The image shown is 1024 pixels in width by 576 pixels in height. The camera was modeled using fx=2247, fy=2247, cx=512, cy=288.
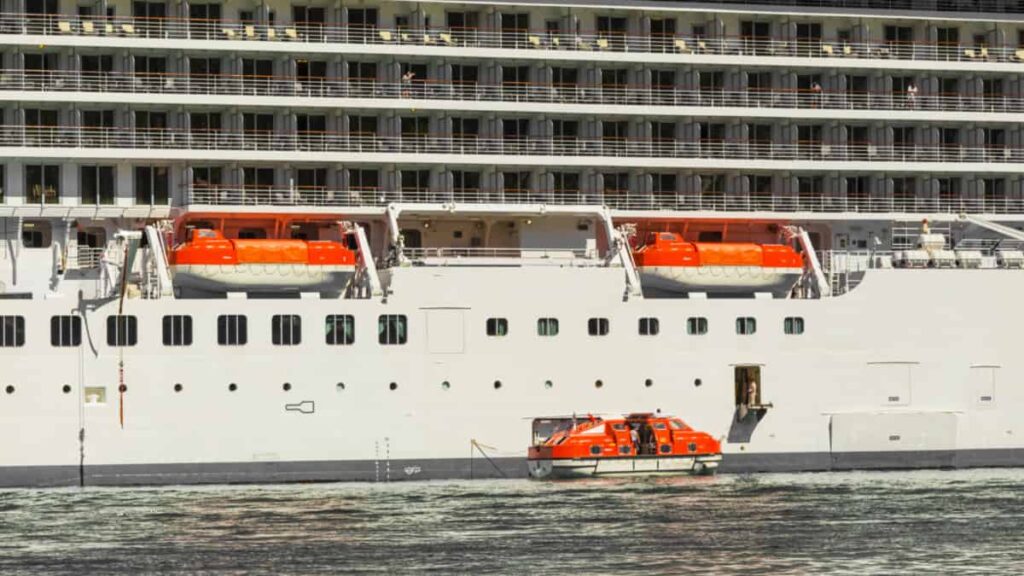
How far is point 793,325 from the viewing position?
191 ft

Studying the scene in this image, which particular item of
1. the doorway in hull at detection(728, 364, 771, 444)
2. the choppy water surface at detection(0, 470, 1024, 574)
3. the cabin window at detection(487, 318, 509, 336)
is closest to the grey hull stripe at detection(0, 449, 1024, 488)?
the doorway in hull at detection(728, 364, 771, 444)

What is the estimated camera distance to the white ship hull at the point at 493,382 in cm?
5431

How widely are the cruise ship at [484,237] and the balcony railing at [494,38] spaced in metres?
0.09

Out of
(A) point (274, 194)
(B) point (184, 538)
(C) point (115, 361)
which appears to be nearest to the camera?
(B) point (184, 538)

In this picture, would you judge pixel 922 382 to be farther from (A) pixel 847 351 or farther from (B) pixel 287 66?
(B) pixel 287 66

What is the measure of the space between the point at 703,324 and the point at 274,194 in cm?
1157

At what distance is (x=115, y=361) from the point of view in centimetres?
5444

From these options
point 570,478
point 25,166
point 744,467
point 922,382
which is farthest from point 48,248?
point 922,382

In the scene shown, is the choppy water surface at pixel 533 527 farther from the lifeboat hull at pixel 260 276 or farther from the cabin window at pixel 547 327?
the lifeboat hull at pixel 260 276

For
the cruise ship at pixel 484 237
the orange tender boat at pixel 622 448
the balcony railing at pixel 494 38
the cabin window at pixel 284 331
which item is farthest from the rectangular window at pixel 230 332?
the balcony railing at pixel 494 38

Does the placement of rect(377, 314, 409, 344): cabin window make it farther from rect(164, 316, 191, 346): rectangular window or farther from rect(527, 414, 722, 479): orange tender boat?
rect(164, 316, 191, 346): rectangular window

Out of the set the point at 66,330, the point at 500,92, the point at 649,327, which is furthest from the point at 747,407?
the point at 66,330

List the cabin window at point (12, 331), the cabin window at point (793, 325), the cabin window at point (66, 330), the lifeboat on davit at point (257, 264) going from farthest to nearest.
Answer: the cabin window at point (793, 325) → the lifeboat on davit at point (257, 264) → the cabin window at point (66, 330) → the cabin window at point (12, 331)

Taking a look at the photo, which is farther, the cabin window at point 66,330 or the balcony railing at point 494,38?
the balcony railing at point 494,38
